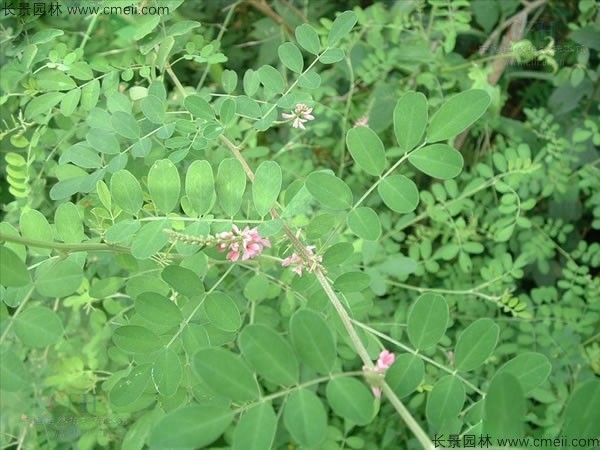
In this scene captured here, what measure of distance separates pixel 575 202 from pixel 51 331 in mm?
1339

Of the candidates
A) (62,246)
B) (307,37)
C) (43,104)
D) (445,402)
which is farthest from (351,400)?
(43,104)

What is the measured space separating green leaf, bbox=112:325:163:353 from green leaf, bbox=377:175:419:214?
1.04 ft

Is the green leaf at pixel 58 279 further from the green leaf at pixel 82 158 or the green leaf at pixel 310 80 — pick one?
the green leaf at pixel 310 80

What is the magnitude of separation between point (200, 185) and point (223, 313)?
155 mm

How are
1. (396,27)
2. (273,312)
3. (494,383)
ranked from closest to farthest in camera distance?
(494,383) → (273,312) → (396,27)

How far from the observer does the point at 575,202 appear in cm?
158

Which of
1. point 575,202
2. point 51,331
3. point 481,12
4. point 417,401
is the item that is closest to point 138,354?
point 51,331

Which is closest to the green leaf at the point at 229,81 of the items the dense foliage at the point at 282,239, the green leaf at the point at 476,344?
the dense foliage at the point at 282,239

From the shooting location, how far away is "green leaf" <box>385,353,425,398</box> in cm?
62

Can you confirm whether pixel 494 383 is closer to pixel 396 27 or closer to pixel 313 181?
pixel 313 181

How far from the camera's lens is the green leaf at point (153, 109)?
87cm

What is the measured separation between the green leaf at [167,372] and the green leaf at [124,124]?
31 cm

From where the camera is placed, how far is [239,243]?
29.9 inches

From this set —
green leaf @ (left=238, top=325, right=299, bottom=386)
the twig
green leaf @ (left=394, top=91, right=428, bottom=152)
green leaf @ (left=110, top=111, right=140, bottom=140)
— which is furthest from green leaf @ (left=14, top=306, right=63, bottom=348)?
the twig
